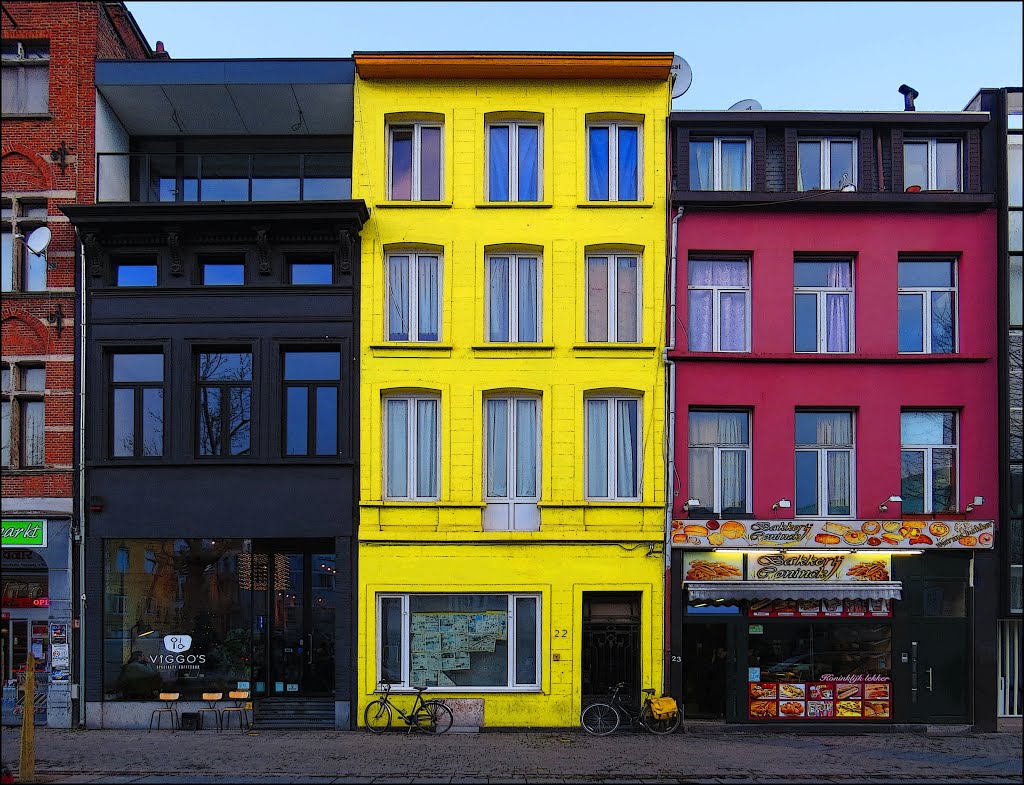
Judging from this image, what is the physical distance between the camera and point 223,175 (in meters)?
18.6

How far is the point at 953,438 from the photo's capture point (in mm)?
17359

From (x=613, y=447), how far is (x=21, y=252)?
12.8 metres

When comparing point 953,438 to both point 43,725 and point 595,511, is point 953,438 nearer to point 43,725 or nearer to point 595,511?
point 595,511

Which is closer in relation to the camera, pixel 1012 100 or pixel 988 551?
pixel 988 551

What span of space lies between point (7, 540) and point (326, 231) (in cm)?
877

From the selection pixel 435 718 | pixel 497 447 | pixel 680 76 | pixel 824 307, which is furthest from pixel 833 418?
pixel 435 718

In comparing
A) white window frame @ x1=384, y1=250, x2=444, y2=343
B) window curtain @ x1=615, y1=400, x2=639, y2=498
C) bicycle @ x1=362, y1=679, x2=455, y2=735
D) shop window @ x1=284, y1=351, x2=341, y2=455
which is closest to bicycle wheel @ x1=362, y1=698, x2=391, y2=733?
bicycle @ x1=362, y1=679, x2=455, y2=735

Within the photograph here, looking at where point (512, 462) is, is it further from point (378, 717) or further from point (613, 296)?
point (378, 717)

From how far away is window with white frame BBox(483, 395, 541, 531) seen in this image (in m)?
17.0

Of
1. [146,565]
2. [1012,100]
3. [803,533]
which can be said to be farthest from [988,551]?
[146,565]

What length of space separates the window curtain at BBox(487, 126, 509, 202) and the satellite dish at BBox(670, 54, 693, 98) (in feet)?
12.1

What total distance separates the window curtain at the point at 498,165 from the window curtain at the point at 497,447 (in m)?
4.32

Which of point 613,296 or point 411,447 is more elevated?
point 613,296

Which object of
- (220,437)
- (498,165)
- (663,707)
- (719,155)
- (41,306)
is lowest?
(663,707)
